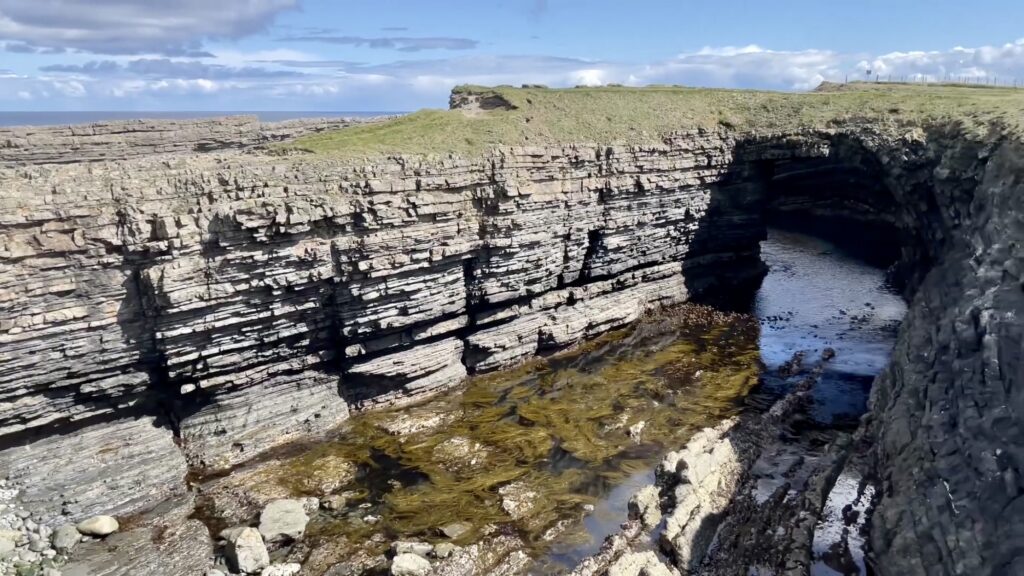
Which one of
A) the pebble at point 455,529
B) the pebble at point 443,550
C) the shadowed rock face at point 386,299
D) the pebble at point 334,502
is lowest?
the pebble at point 455,529

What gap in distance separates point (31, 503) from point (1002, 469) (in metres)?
24.9

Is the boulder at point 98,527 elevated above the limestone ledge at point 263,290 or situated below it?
below

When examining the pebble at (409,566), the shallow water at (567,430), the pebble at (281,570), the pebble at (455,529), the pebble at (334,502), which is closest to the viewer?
the pebble at (409,566)

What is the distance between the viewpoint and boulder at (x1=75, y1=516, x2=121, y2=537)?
19750mm

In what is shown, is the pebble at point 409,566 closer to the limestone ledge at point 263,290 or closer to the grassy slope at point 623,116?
the limestone ledge at point 263,290

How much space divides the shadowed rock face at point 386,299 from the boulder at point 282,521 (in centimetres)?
432

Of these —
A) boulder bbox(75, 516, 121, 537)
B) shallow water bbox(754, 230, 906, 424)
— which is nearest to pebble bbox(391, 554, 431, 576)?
boulder bbox(75, 516, 121, 537)

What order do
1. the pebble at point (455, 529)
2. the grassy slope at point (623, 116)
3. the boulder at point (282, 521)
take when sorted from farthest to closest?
the grassy slope at point (623, 116) → the pebble at point (455, 529) → the boulder at point (282, 521)

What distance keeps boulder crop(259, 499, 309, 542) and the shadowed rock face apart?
4.32 m

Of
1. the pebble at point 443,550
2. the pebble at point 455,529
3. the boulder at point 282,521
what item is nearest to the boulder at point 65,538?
the boulder at point 282,521

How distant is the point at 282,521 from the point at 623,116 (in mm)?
27195

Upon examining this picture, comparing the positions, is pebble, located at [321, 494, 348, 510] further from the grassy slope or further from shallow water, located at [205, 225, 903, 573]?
the grassy slope

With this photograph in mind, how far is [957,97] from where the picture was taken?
35938 millimetres

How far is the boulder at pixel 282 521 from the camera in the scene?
19.5 meters
